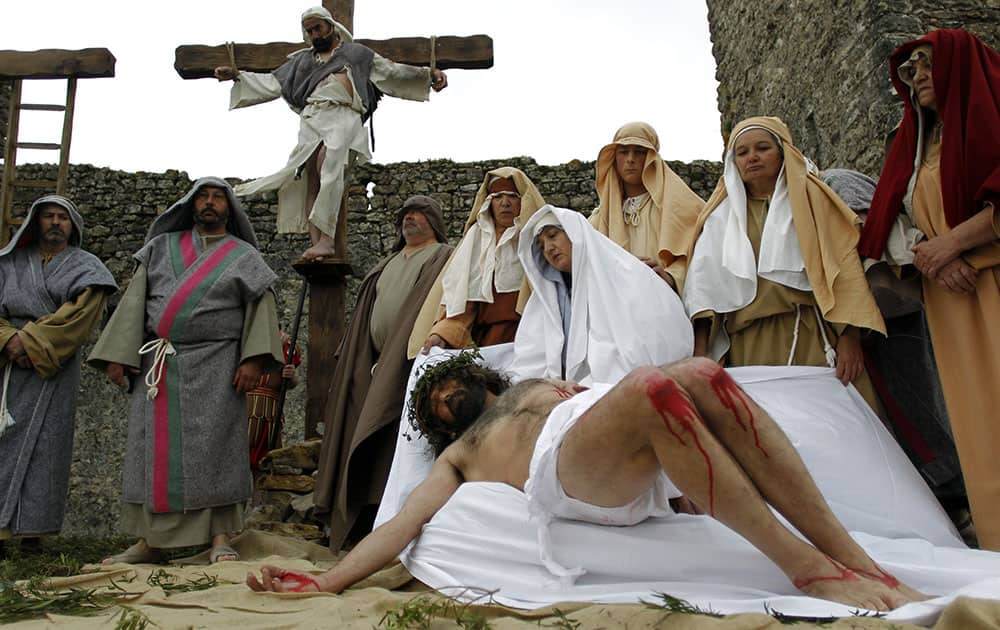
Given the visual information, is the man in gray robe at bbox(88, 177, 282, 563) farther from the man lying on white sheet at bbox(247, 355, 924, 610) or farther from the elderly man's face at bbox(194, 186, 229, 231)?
the man lying on white sheet at bbox(247, 355, 924, 610)

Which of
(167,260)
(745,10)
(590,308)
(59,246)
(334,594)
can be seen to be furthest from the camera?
(745,10)

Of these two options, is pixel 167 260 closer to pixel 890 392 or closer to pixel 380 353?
pixel 380 353

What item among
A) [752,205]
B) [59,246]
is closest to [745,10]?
[752,205]

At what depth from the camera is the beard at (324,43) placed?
5.05 meters

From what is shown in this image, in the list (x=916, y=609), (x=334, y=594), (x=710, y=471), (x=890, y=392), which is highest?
(x=890, y=392)

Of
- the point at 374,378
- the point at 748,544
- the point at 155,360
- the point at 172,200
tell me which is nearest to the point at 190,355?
the point at 155,360

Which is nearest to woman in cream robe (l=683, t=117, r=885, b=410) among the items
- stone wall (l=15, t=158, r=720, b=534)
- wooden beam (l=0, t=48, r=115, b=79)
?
stone wall (l=15, t=158, r=720, b=534)

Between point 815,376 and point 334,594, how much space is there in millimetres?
1826

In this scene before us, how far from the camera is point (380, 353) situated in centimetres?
411

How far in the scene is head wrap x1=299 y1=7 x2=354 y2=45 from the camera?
4.98 meters

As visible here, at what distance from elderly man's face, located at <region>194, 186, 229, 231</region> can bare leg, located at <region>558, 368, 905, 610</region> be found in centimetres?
294

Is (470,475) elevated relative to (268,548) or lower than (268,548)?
elevated

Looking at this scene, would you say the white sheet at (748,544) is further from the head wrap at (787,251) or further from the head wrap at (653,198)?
the head wrap at (653,198)

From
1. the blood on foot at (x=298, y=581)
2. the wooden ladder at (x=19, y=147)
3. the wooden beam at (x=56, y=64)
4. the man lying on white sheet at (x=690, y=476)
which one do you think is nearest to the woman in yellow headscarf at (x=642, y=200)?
the man lying on white sheet at (x=690, y=476)
